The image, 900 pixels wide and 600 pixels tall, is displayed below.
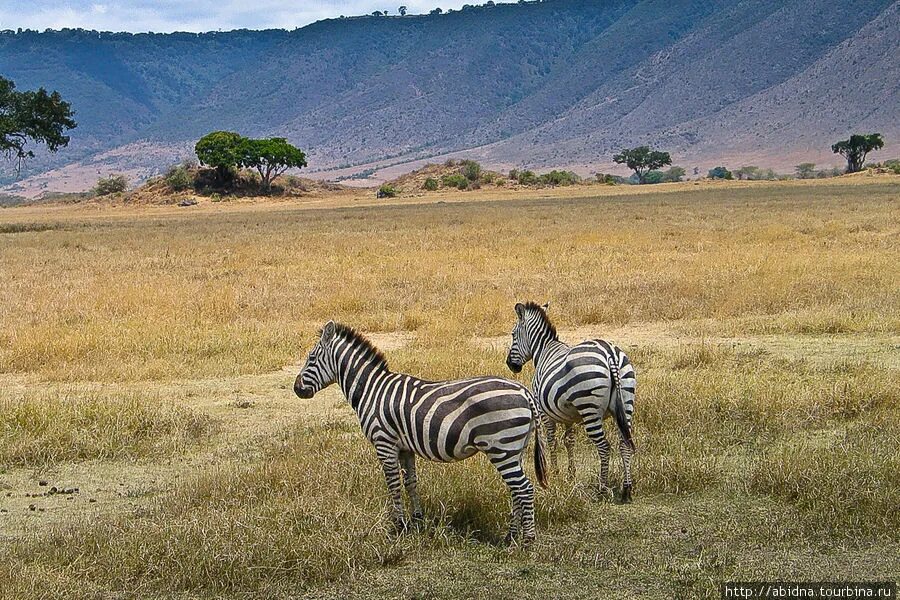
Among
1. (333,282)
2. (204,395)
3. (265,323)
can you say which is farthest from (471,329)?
(333,282)

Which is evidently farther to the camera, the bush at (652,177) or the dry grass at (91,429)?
the bush at (652,177)

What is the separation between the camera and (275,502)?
734 centimetres

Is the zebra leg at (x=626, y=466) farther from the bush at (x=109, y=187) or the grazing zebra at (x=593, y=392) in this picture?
the bush at (x=109, y=187)

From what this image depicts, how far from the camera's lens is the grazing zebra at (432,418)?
6234mm

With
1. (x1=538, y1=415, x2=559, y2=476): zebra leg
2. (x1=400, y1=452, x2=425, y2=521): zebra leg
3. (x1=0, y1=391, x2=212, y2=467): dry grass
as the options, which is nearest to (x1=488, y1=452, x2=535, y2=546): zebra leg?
(x1=400, y1=452, x2=425, y2=521): zebra leg

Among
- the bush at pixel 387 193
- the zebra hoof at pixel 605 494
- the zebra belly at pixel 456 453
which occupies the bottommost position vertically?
the zebra hoof at pixel 605 494

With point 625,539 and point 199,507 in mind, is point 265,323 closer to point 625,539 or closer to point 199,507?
point 199,507

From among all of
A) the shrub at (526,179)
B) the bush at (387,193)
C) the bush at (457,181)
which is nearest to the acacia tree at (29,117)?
the bush at (387,193)

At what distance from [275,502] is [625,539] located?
252 cm

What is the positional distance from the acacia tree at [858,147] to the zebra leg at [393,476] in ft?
354

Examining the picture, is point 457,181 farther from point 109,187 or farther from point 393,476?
point 393,476

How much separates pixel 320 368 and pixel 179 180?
78.2 metres

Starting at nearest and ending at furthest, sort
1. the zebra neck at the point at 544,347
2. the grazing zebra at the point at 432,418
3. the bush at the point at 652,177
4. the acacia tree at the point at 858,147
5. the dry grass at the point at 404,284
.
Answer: the grazing zebra at the point at 432,418 → the zebra neck at the point at 544,347 → the dry grass at the point at 404,284 → the acacia tree at the point at 858,147 → the bush at the point at 652,177

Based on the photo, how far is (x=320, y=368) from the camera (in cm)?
734
